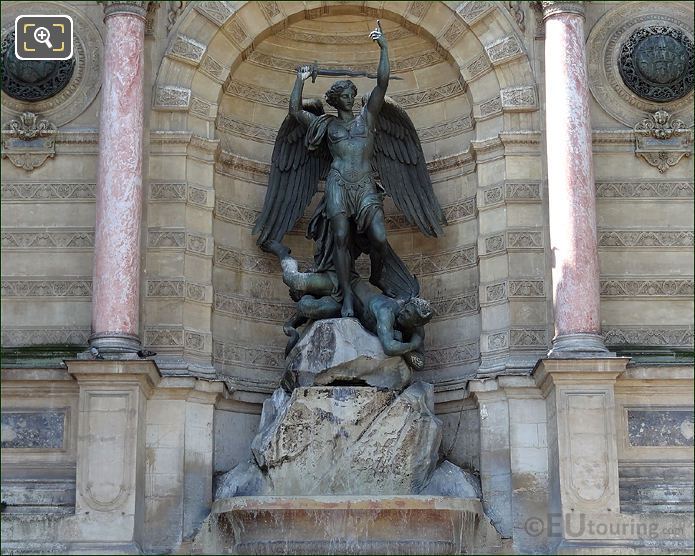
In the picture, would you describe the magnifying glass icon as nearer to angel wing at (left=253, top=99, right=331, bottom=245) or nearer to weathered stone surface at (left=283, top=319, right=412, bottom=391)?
angel wing at (left=253, top=99, right=331, bottom=245)

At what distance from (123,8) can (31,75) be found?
1497 mm

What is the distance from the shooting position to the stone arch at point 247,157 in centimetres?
1942

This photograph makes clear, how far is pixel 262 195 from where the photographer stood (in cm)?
2034

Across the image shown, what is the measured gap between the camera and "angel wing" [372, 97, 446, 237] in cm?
1973

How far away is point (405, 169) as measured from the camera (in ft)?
65.5

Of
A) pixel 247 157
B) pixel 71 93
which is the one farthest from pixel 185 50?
pixel 247 157

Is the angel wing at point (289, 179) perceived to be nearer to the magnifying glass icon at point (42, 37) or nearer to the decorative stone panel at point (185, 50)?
the decorative stone panel at point (185, 50)

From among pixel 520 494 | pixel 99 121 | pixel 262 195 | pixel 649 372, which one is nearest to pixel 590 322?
pixel 649 372

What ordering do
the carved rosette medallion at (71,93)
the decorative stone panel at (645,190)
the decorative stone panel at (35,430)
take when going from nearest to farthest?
1. the decorative stone panel at (35,430)
2. the decorative stone panel at (645,190)
3. the carved rosette medallion at (71,93)

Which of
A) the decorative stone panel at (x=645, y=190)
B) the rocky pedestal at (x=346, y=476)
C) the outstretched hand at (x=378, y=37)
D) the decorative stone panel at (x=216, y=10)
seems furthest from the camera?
the decorative stone panel at (x=216, y=10)

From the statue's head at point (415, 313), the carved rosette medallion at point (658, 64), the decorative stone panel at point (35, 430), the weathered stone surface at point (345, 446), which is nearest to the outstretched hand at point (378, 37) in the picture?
the carved rosette medallion at point (658, 64)

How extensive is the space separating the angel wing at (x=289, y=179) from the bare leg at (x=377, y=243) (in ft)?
4.01

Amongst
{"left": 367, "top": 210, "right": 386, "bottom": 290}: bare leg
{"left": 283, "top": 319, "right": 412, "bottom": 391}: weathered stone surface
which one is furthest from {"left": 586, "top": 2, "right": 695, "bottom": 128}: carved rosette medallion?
{"left": 283, "top": 319, "right": 412, "bottom": 391}: weathered stone surface

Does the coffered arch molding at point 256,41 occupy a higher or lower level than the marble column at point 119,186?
higher
